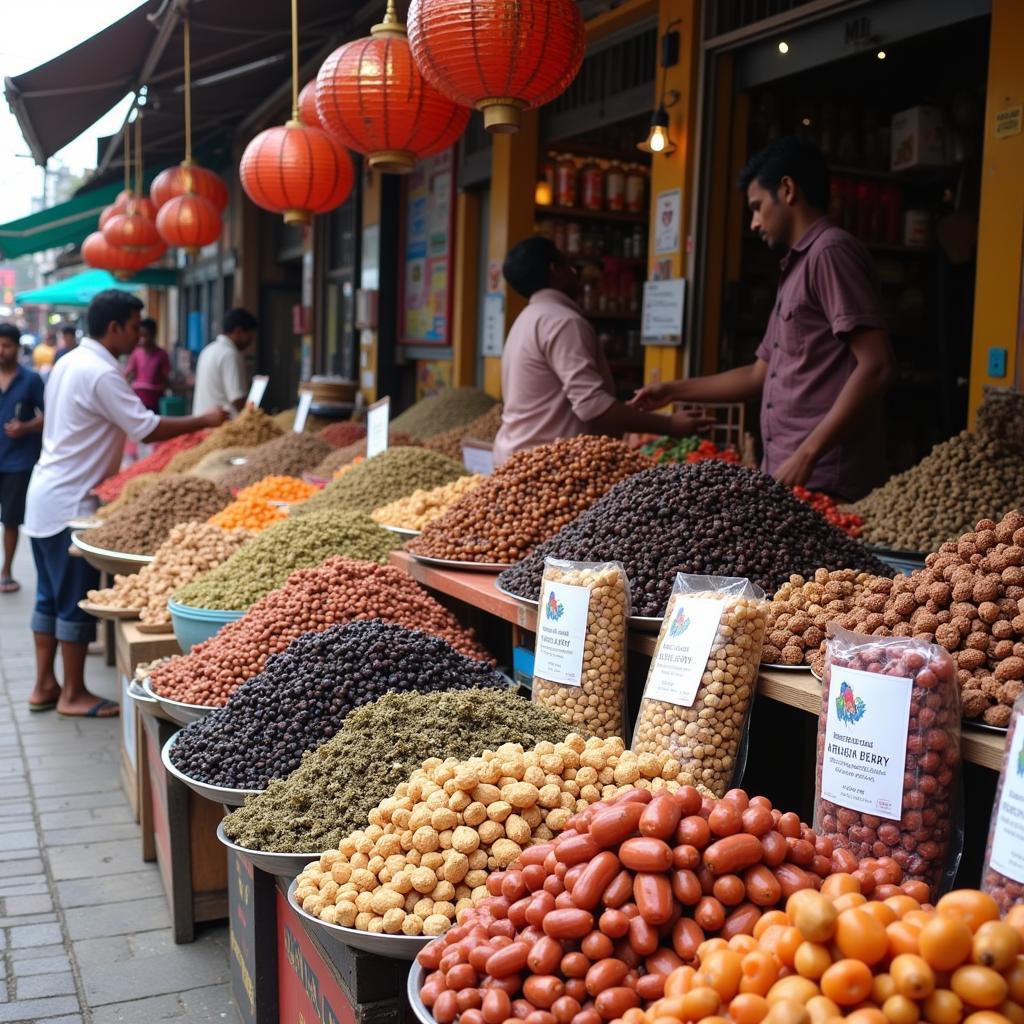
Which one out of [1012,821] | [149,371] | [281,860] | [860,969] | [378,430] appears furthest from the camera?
[149,371]

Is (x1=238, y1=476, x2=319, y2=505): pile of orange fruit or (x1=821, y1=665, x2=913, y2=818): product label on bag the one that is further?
(x1=238, y1=476, x2=319, y2=505): pile of orange fruit

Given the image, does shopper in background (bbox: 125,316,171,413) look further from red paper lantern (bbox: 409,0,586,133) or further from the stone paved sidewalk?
red paper lantern (bbox: 409,0,586,133)

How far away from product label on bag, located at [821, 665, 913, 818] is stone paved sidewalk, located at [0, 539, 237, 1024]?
1748mm

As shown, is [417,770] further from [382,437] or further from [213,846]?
[382,437]

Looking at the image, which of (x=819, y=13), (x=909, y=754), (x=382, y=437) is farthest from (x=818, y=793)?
(x=819, y=13)

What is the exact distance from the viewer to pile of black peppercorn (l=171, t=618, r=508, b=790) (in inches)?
86.4

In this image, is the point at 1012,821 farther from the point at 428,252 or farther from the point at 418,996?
the point at 428,252

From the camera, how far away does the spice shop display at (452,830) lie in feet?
5.15

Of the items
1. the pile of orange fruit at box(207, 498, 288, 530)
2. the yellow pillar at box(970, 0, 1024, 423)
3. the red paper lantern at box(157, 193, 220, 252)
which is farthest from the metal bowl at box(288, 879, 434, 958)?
the red paper lantern at box(157, 193, 220, 252)

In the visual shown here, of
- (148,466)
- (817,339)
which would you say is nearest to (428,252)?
(148,466)

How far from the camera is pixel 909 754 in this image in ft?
4.83

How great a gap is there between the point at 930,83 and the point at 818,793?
578 cm

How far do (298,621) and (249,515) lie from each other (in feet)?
5.98

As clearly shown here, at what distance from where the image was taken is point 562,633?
7.11 feet
